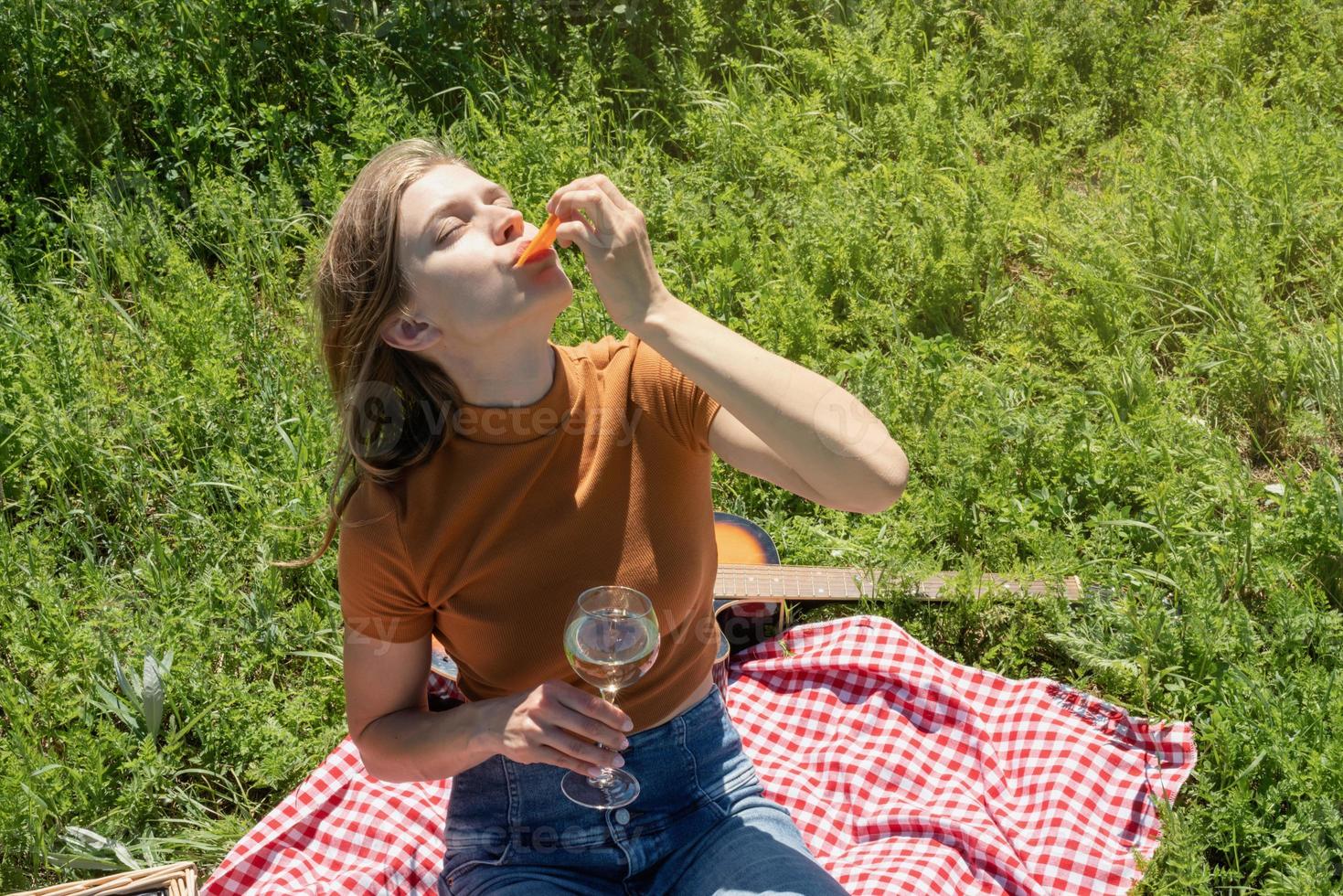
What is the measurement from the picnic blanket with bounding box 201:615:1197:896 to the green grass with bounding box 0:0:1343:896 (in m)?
0.14

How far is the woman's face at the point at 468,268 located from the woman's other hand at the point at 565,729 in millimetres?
647

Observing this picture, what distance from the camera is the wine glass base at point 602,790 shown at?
225 centimetres

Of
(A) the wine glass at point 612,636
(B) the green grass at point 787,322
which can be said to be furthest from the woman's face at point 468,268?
(B) the green grass at point 787,322

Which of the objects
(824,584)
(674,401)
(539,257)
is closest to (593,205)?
(539,257)

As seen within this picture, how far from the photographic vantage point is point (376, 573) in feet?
7.50

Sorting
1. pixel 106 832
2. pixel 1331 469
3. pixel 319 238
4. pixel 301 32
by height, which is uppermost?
pixel 301 32

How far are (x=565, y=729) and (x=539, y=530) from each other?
1.39 feet

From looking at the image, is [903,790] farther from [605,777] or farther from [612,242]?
[612,242]

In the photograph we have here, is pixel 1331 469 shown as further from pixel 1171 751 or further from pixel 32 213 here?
pixel 32 213

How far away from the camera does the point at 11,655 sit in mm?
3574

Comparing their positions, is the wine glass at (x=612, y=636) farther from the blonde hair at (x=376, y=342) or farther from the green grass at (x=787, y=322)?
the green grass at (x=787, y=322)

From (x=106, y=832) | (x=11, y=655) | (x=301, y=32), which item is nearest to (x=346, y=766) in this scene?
(x=106, y=832)

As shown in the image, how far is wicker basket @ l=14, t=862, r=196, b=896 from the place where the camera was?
8.80ft

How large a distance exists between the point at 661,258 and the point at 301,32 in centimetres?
192
